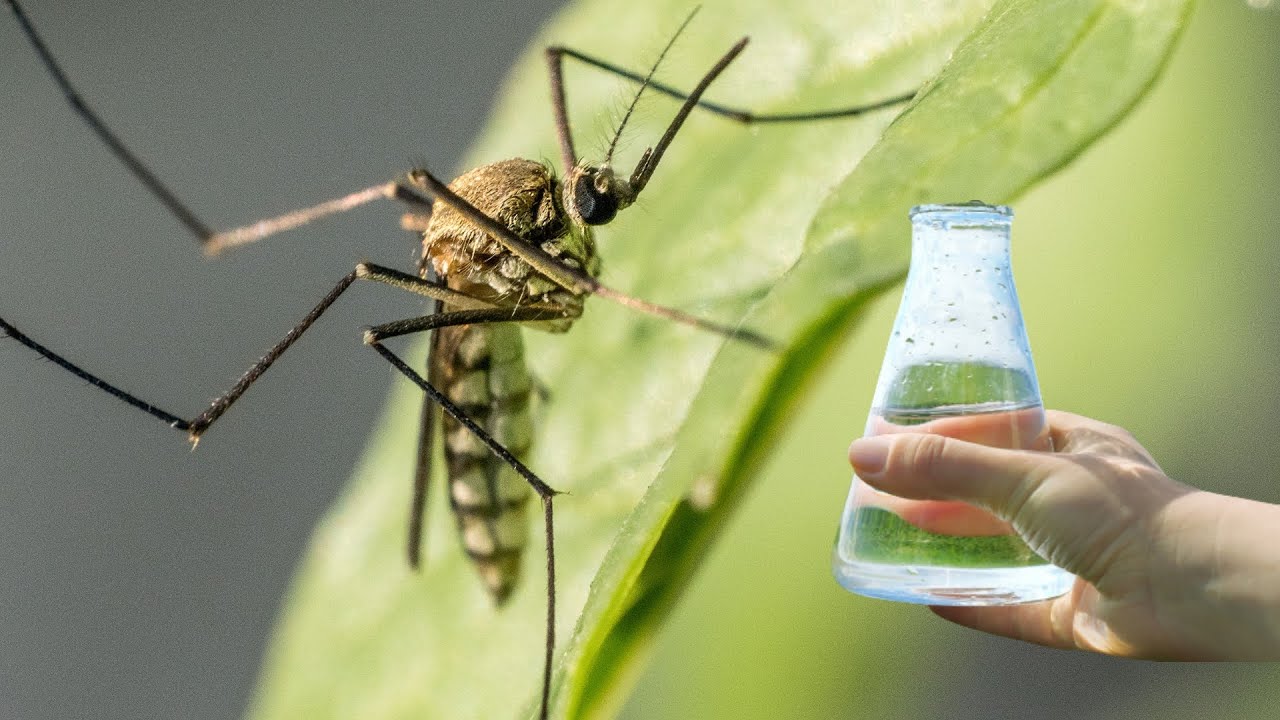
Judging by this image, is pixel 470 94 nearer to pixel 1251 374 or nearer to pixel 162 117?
pixel 162 117

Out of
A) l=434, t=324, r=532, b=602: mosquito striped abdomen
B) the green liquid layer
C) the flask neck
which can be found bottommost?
the green liquid layer

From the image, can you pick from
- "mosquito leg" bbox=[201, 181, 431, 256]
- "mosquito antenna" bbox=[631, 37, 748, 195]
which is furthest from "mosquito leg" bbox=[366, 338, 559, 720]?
"mosquito antenna" bbox=[631, 37, 748, 195]

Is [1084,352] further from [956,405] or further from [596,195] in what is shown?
[956,405]

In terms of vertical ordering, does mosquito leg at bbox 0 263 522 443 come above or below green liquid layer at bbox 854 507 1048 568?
above

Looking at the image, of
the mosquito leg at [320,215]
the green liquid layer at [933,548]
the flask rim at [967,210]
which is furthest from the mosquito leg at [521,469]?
the flask rim at [967,210]

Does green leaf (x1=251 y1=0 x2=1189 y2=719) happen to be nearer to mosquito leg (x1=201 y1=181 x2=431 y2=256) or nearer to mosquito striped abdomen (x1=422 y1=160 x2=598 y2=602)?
mosquito striped abdomen (x1=422 y1=160 x2=598 y2=602)

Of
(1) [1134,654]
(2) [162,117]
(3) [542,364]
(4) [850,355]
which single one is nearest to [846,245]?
(1) [1134,654]
